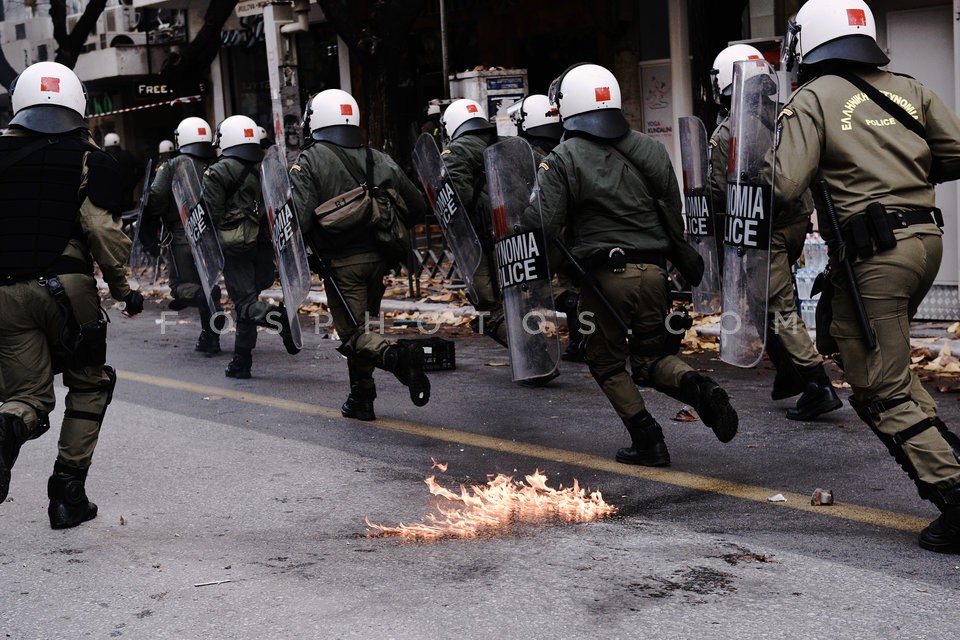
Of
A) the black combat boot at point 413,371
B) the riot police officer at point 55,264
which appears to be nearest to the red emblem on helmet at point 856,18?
the riot police officer at point 55,264

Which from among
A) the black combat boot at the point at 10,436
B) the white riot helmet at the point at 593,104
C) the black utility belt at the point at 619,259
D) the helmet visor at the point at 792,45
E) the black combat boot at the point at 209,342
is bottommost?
the black combat boot at the point at 209,342

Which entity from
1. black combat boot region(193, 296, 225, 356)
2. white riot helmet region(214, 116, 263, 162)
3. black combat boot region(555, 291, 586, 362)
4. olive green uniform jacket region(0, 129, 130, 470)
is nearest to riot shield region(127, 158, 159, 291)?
black combat boot region(193, 296, 225, 356)

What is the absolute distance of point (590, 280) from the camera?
5.66 metres

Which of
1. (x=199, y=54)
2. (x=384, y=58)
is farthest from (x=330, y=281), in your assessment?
(x=199, y=54)

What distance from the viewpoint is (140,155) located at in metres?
28.3

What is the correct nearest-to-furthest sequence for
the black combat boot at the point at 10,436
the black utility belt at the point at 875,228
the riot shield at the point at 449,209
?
the black utility belt at the point at 875,228 → the black combat boot at the point at 10,436 → the riot shield at the point at 449,209

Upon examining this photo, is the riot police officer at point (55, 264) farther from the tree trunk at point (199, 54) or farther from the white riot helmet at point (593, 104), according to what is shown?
the tree trunk at point (199, 54)

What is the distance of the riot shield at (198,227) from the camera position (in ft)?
29.9

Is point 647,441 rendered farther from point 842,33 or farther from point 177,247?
point 177,247

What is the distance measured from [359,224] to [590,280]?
68.9 inches

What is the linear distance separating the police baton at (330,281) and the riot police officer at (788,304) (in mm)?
2134

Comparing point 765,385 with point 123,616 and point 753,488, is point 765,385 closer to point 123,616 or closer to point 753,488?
point 753,488

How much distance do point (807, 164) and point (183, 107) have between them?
23.0 m

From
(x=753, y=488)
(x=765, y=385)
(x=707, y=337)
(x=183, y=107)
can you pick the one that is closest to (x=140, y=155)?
(x=183, y=107)
